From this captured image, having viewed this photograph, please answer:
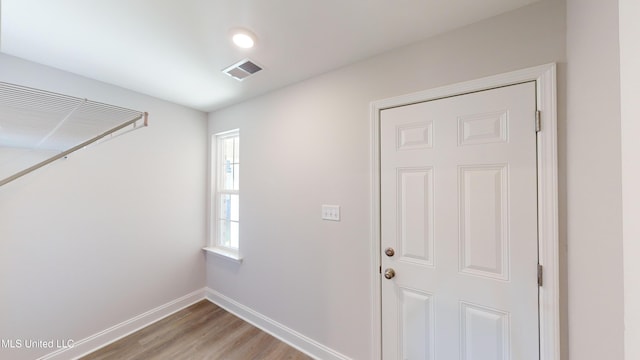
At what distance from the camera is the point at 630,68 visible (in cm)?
54

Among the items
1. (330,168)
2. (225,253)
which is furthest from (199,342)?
(330,168)

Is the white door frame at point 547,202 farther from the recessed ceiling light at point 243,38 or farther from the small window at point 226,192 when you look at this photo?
the small window at point 226,192

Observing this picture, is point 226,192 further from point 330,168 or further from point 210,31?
point 210,31

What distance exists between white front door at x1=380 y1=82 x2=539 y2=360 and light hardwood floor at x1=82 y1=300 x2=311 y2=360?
107cm

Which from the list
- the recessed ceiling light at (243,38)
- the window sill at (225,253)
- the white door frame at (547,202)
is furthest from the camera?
the window sill at (225,253)

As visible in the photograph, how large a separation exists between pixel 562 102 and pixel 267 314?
263 cm

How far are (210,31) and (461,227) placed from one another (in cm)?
189

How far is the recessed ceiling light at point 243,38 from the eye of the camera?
1.36 meters

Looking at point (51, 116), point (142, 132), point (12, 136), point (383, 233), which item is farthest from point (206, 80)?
point (383, 233)

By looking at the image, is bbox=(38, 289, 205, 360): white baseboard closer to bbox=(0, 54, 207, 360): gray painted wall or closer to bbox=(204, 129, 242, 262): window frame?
bbox=(0, 54, 207, 360): gray painted wall

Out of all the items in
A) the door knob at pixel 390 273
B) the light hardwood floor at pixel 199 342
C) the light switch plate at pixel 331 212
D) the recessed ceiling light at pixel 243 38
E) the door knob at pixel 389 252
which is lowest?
the light hardwood floor at pixel 199 342

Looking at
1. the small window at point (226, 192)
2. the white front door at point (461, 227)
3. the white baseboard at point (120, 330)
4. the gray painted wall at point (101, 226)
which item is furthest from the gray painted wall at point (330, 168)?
the gray painted wall at point (101, 226)

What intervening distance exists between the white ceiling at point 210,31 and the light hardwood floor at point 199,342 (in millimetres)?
2334

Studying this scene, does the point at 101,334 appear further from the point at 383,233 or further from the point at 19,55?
the point at 383,233
